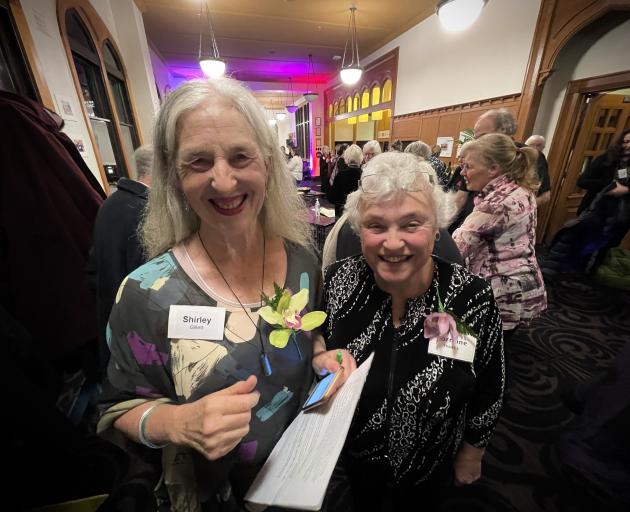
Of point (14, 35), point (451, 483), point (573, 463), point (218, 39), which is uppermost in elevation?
point (218, 39)

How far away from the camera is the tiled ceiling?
17.8 ft

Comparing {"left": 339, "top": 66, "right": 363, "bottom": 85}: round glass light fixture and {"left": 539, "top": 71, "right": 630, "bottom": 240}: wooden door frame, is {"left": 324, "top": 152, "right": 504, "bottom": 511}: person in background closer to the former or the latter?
{"left": 539, "top": 71, "right": 630, "bottom": 240}: wooden door frame

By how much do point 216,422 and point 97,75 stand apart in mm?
4852

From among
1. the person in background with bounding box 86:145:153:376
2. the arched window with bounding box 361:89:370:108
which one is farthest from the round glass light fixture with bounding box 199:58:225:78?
the person in background with bounding box 86:145:153:376

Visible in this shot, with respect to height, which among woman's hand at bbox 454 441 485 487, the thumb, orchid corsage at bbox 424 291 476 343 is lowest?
woman's hand at bbox 454 441 485 487

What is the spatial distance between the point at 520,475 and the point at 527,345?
145 cm

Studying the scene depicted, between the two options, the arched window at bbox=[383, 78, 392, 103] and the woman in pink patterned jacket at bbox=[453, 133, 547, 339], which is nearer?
the woman in pink patterned jacket at bbox=[453, 133, 547, 339]

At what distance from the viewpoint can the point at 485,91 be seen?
4.89m

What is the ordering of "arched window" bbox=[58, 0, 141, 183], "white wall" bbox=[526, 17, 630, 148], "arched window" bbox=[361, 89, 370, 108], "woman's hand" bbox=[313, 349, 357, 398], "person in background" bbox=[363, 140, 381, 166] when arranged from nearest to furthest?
"woman's hand" bbox=[313, 349, 357, 398], "arched window" bbox=[58, 0, 141, 183], "white wall" bbox=[526, 17, 630, 148], "person in background" bbox=[363, 140, 381, 166], "arched window" bbox=[361, 89, 370, 108]

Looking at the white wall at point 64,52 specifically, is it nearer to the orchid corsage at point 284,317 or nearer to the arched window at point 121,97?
the arched window at point 121,97

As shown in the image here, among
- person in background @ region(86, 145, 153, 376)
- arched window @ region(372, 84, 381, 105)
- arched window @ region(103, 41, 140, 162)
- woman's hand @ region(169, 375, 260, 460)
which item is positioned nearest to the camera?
woman's hand @ region(169, 375, 260, 460)

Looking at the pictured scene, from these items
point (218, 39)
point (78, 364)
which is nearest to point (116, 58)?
point (218, 39)

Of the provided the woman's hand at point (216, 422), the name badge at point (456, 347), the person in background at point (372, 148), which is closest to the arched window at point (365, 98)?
the person in background at point (372, 148)

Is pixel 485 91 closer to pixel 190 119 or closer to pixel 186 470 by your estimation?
pixel 190 119
